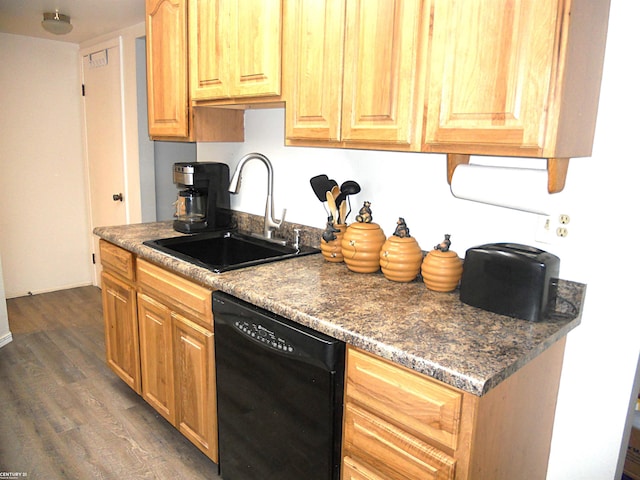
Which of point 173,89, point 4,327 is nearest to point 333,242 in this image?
point 173,89

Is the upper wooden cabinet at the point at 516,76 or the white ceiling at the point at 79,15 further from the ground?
the white ceiling at the point at 79,15

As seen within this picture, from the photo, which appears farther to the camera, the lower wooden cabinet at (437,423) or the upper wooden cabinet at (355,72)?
the upper wooden cabinet at (355,72)

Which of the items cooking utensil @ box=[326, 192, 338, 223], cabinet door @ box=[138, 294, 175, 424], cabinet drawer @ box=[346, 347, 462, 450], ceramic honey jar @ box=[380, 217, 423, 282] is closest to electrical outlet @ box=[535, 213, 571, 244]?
ceramic honey jar @ box=[380, 217, 423, 282]

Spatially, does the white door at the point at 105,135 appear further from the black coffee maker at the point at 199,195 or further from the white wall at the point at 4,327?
the black coffee maker at the point at 199,195

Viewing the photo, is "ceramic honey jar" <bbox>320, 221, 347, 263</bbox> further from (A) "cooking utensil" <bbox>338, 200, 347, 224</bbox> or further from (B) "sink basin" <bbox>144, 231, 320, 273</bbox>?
(B) "sink basin" <bbox>144, 231, 320, 273</bbox>

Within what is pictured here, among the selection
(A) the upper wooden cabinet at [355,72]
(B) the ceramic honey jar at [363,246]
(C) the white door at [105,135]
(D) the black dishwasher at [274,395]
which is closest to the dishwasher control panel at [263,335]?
(D) the black dishwasher at [274,395]

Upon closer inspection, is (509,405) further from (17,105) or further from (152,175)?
(17,105)

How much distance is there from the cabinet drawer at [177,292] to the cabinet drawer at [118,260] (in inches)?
2.6

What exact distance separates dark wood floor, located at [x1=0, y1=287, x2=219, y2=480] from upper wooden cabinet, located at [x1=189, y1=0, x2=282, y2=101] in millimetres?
1602

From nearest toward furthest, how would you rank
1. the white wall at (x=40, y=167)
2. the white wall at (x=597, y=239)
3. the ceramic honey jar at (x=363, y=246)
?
the white wall at (x=597, y=239)
the ceramic honey jar at (x=363, y=246)
the white wall at (x=40, y=167)

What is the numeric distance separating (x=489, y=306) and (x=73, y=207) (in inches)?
155

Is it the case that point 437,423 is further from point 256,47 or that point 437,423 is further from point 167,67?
point 167,67

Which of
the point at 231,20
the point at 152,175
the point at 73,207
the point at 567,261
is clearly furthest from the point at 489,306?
the point at 73,207

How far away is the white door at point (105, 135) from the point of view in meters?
3.59
